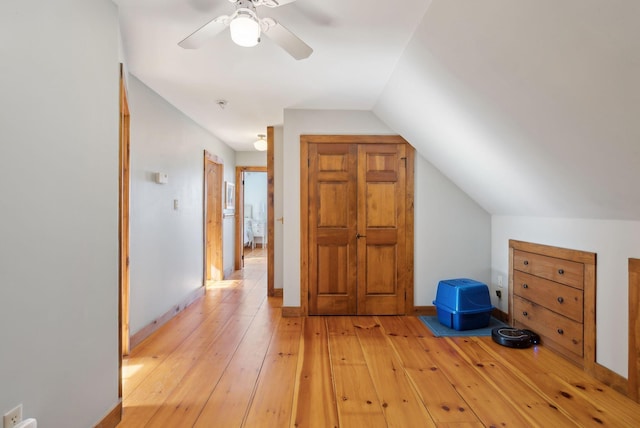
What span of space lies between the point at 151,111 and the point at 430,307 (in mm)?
3591

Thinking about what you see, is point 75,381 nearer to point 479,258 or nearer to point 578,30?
point 578,30

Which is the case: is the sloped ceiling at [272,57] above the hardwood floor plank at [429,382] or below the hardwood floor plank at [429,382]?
above

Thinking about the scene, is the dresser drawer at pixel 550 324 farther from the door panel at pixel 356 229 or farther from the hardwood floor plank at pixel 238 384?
the hardwood floor plank at pixel 238 384

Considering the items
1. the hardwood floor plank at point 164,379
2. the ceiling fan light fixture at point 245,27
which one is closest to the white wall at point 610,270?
the ceiling fan light fixture at point 245,27

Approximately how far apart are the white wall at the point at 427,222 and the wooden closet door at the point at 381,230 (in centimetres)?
19

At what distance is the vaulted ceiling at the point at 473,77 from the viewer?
57.1 inches

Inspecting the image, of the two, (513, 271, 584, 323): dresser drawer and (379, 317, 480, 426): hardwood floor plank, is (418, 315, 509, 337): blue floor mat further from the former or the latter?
(513, 271, 584, 323): dresser drawer

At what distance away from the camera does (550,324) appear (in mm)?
2875

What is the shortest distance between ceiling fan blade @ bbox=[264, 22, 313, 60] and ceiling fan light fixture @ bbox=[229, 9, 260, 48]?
5.9 inches

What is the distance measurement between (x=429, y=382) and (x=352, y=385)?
538mm

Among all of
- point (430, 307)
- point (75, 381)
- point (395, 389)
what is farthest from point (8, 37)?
point (430, 307)

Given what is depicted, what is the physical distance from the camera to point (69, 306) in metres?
1.59

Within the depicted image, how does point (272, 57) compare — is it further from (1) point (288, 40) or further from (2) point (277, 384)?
(2) point (277, 384)

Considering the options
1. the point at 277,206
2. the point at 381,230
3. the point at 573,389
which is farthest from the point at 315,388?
the point at 277,206
